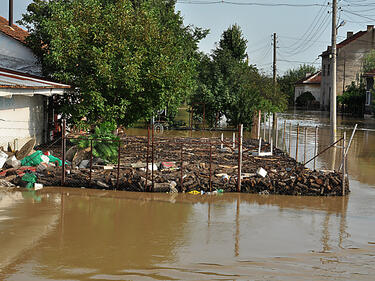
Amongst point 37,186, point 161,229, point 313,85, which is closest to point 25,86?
point 37,186

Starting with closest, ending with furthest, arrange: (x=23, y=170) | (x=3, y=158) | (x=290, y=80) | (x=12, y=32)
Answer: (x=23, y=170) < (x=3, y=158) < (x=12, y=32) < (x=290, y=80)

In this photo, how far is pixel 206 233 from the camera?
1072 cm

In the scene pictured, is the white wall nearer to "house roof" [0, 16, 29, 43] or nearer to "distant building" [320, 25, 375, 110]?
"house roof" [0, 16, 29, 43]

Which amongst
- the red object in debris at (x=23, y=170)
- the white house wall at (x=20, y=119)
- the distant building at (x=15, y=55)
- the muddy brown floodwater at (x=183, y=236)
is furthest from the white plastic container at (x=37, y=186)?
the distant building at (x=15, y=55)

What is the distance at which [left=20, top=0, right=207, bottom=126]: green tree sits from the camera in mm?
20297

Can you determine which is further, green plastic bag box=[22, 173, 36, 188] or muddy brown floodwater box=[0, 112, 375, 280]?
green plastic bag box=[22, 173, 36, 188]

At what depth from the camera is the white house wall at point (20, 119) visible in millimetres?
18906

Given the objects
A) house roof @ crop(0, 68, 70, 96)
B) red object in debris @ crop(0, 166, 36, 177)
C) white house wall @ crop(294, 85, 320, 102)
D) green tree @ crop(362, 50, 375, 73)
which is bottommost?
red object in debris @ crop(0, 166, 36, 177)

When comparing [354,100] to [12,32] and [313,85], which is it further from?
[12,32]

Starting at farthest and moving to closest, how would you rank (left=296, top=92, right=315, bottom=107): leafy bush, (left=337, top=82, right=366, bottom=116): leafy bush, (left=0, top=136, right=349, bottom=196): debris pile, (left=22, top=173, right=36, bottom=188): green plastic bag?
(left=296, top=92, right=315, bottom=107): leafy bush < (left=337, top=82, right=366, bottom=116): leafy bush < (left=22, top=173, right=36, bottom=188): green plastic bag < (left=0, top=136, right=349, bottom=196): debris pile

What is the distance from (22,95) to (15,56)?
10.6 ft

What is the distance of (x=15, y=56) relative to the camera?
22.7 m

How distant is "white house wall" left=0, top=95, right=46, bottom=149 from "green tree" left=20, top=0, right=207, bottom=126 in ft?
4.20

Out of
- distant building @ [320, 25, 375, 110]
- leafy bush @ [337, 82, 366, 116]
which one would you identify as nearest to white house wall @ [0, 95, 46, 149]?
leafy bush @ [337, 82, 366, 116]
